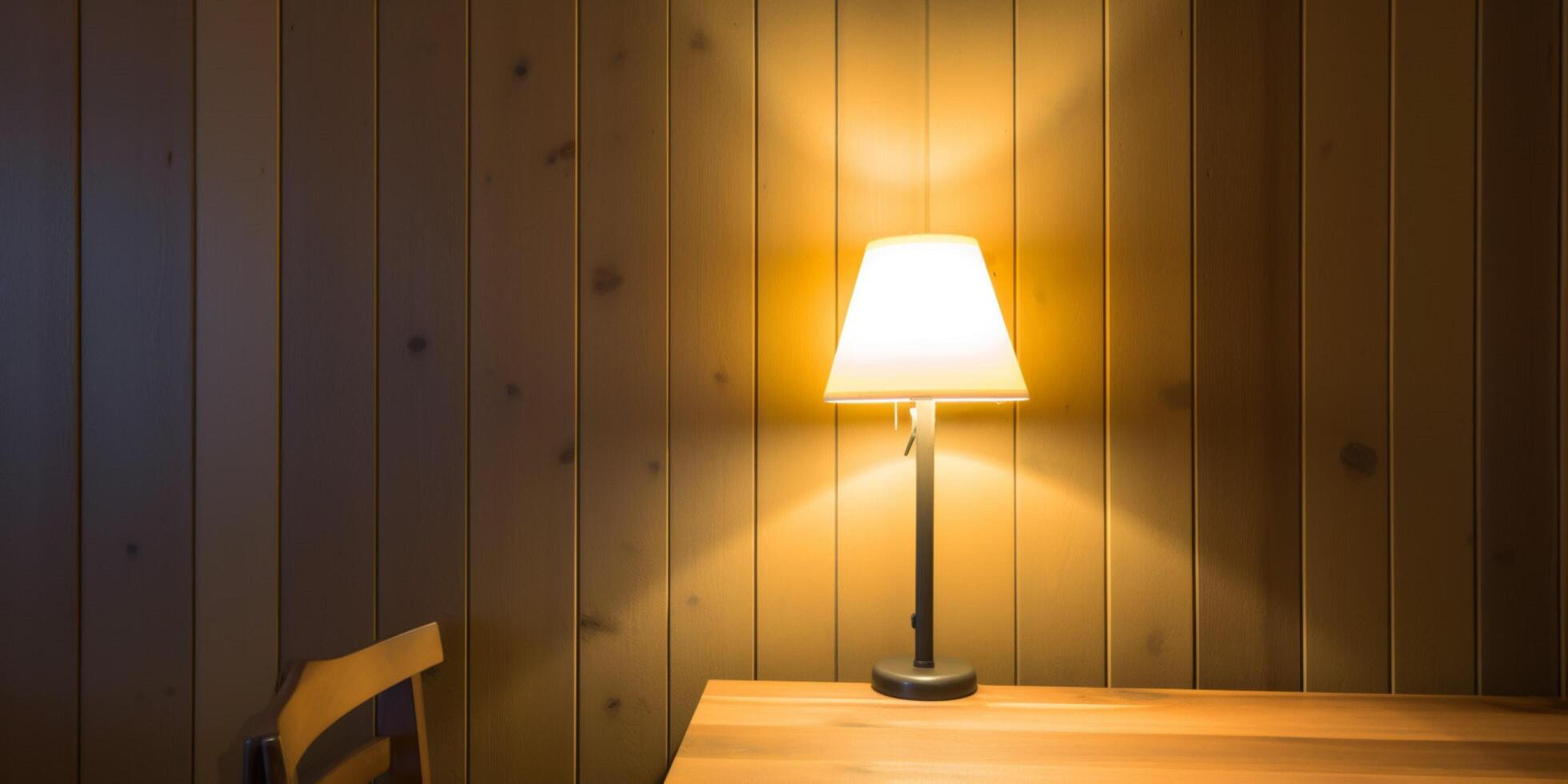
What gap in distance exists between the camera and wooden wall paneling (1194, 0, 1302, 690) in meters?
1.25

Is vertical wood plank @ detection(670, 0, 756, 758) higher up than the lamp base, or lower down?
higher up

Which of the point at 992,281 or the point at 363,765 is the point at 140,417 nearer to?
the point at 363,765

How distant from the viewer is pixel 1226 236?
4.15 feet

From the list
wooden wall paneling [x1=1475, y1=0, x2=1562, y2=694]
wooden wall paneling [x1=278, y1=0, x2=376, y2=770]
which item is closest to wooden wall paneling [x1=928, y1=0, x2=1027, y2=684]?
wooden wall paneling [x1=1475, y1=0, x2=1562, y2=694]

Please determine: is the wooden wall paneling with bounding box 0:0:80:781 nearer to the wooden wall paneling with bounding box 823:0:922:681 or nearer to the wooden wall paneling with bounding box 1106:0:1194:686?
the wooden wall paneling with bounding box 823:0:922:681

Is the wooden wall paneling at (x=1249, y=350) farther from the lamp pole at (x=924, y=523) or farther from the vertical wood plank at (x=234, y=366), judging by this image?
the vertical wood plank at (x=234, y=366)

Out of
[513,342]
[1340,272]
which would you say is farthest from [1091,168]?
[513,342]

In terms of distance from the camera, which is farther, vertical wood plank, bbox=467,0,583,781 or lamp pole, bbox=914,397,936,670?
vertical wood plank, bbox=467,0,583,781

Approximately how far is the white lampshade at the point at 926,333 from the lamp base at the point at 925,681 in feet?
1.21

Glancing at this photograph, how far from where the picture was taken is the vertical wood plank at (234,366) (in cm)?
134

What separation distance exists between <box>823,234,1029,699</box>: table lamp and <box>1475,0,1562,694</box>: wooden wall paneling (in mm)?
735

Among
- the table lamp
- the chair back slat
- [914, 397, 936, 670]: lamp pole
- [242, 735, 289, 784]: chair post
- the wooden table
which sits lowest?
the chair back slat

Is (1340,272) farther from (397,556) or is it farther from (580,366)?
(397,556)

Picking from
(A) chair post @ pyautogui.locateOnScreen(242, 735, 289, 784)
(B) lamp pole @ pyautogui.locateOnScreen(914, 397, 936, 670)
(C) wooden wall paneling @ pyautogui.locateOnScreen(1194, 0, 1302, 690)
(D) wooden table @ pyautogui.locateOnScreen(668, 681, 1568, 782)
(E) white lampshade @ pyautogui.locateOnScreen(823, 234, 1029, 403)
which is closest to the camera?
(A) chair post @ pyautogui.locateOnScreen(242, 735, 289, 784)
